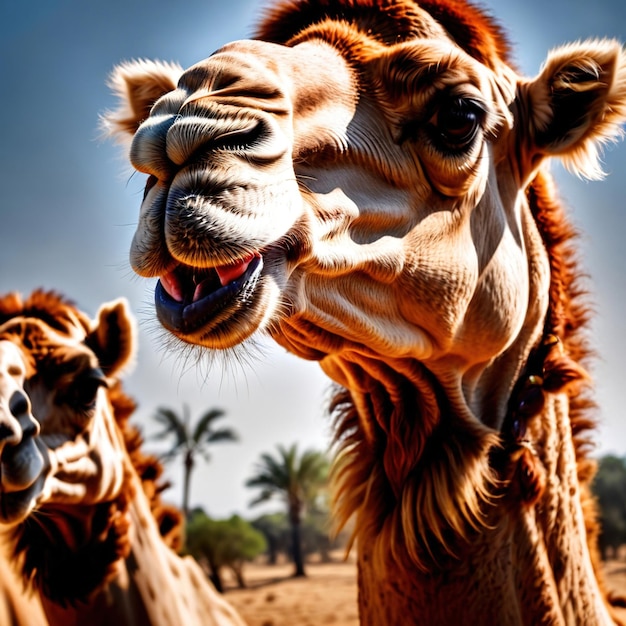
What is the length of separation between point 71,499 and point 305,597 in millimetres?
22573

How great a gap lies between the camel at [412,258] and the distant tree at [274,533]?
40.5m

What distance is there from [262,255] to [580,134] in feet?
4.58

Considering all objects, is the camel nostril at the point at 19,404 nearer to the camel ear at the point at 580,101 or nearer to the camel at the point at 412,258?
the camel at the point at 412,258

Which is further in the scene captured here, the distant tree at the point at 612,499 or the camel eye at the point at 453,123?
the distant tree at the point at 612,499

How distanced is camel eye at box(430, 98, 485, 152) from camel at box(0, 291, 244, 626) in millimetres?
2343

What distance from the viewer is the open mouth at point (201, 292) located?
1.71m

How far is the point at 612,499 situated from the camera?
2798cm

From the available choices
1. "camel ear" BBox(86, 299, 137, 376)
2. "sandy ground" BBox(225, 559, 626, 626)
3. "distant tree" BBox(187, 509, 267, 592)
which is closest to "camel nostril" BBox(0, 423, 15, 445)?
"camel ear" BBox(86, 299, 137, 376)

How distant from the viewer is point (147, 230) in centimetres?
174

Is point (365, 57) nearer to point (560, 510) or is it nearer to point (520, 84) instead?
point (520, 84)

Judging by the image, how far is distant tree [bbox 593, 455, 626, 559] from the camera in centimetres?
2511

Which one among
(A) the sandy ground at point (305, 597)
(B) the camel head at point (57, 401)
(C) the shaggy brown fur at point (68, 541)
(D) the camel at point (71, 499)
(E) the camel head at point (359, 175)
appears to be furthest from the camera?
(A) the sandy ground at point (305, 597)

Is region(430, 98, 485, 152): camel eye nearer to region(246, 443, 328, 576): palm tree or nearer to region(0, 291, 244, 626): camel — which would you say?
region(0, 291, 244, 626): camel

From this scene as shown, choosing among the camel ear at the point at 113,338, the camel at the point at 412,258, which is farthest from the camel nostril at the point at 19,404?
the camel at the point at 412,258
